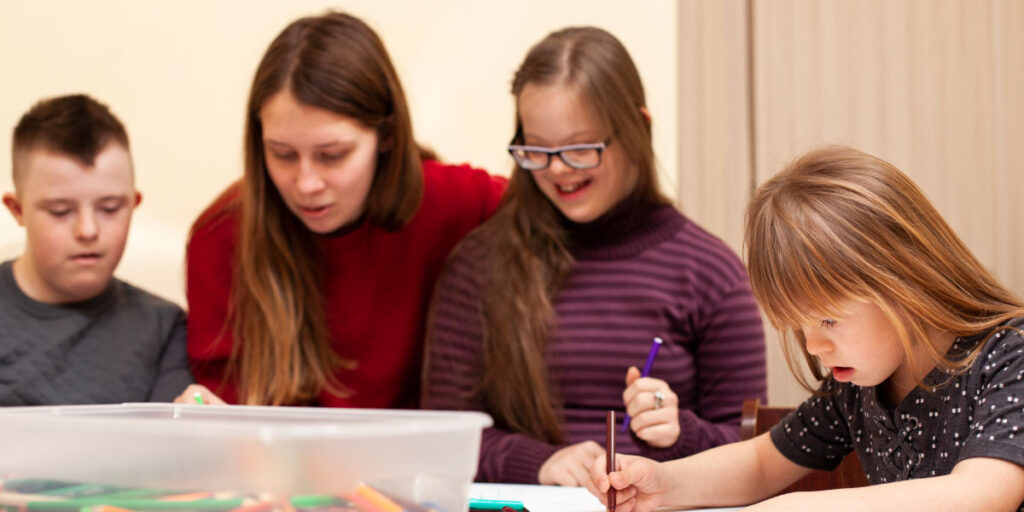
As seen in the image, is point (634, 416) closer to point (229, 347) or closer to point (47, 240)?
point (229, 347)

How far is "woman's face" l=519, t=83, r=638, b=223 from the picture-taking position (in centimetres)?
133

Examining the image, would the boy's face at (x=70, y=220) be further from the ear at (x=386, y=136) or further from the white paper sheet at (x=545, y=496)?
the white paper sheet at (x=545, y=496)

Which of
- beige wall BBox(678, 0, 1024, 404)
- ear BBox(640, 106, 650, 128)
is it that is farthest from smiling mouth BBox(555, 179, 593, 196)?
beige wall BBox(678, 0, 1024, 404)

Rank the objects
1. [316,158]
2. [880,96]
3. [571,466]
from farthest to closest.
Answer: [880,96]
[316,158]
[571,466]

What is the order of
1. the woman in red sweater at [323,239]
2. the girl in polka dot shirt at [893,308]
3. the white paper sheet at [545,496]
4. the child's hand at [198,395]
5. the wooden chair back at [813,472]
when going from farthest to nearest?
1. the woman in red sweater at [323,239]
2. the child's hand at [198,395]
3. the wooden chair back at [813,472]
4. the white paper sheet at [545,496]
5. the girl in polka dot shirt at [893,308]

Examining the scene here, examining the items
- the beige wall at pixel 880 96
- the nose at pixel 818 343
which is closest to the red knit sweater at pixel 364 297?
the beige wall at pixel 880 96

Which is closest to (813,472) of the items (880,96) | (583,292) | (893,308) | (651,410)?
(651,410)

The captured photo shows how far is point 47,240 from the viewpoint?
142 centimetres

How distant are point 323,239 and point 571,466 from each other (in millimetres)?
596

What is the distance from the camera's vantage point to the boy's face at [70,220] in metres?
1.42

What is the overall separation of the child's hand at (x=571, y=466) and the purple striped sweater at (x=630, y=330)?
0.29 feet

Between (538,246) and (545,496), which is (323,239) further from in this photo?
(545,496)

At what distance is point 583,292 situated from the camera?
4.63 ft

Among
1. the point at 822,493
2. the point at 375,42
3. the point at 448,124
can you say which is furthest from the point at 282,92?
the point at 822,493
